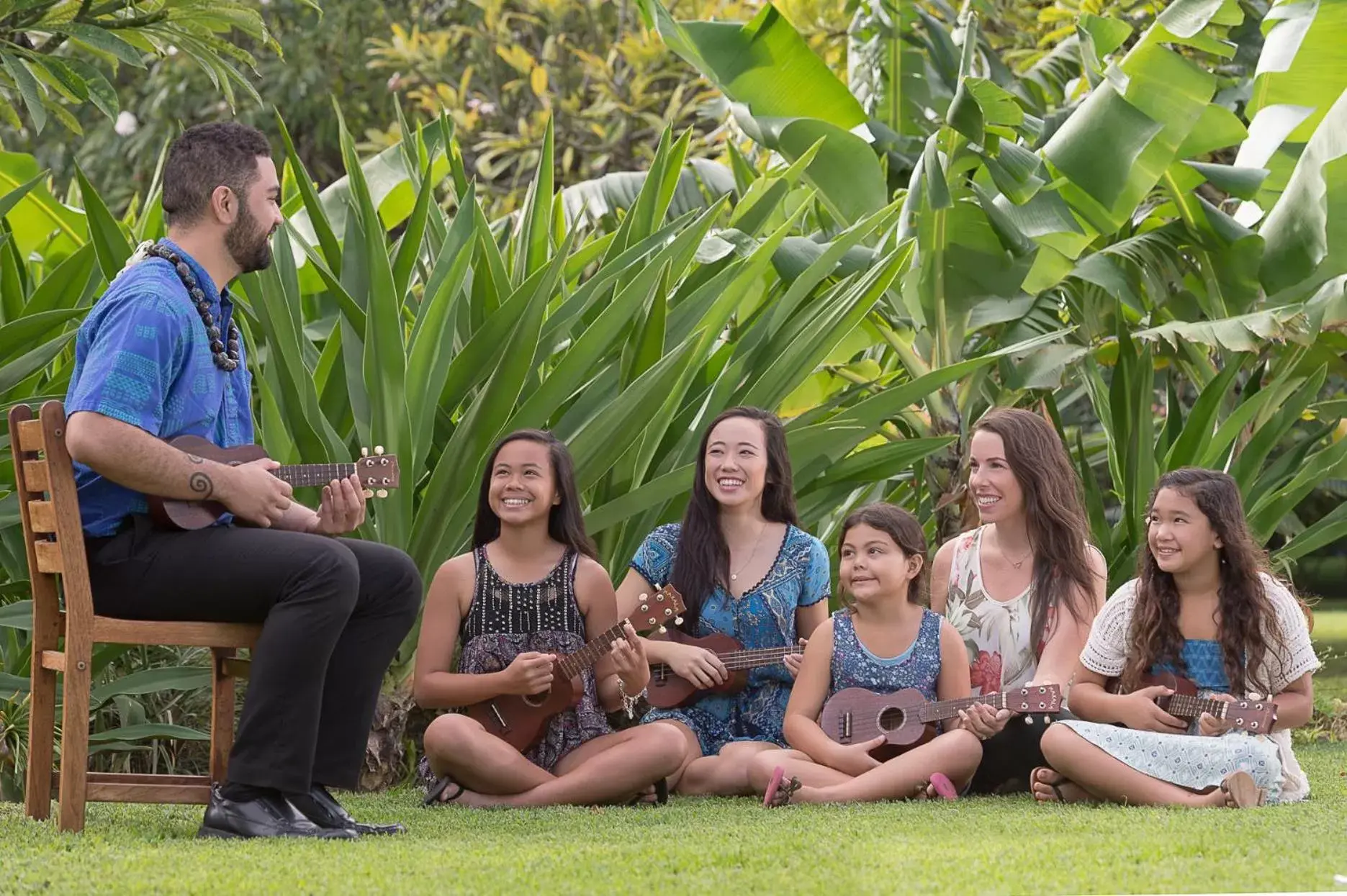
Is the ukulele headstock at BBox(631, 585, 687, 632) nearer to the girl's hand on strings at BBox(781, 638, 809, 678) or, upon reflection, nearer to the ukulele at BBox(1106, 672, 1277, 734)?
the girl's hand on strings at BBox(781, 638, 809, 678)

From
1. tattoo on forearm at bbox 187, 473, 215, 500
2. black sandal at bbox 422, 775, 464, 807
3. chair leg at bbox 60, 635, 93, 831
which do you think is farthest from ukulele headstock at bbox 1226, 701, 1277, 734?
chair leg at bbox 60, 635, 93, 831

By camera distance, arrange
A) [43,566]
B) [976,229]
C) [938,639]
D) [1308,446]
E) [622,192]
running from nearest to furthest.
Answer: [43,566] → [938,639] → [976,229] → [1308,446] → [622,192]

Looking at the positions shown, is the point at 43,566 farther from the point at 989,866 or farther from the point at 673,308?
the point at 673,308

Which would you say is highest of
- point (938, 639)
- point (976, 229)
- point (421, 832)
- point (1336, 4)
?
point (1336, 4)

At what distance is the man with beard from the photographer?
3.09 meters

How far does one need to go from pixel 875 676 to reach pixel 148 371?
185 cm

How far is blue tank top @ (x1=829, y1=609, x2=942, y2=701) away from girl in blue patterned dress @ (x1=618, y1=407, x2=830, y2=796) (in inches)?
5.9

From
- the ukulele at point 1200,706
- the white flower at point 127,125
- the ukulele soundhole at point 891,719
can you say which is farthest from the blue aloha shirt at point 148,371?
the white flower at point 127,125

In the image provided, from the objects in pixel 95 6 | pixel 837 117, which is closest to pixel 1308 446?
pixel 837 117

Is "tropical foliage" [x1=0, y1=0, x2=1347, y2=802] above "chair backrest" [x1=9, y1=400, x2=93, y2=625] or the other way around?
above

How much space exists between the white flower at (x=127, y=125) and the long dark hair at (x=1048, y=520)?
981 cm

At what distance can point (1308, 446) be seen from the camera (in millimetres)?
5969

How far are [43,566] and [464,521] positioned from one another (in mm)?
1270

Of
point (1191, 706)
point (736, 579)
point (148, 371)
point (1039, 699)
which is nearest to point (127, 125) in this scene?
point (736, 579)
